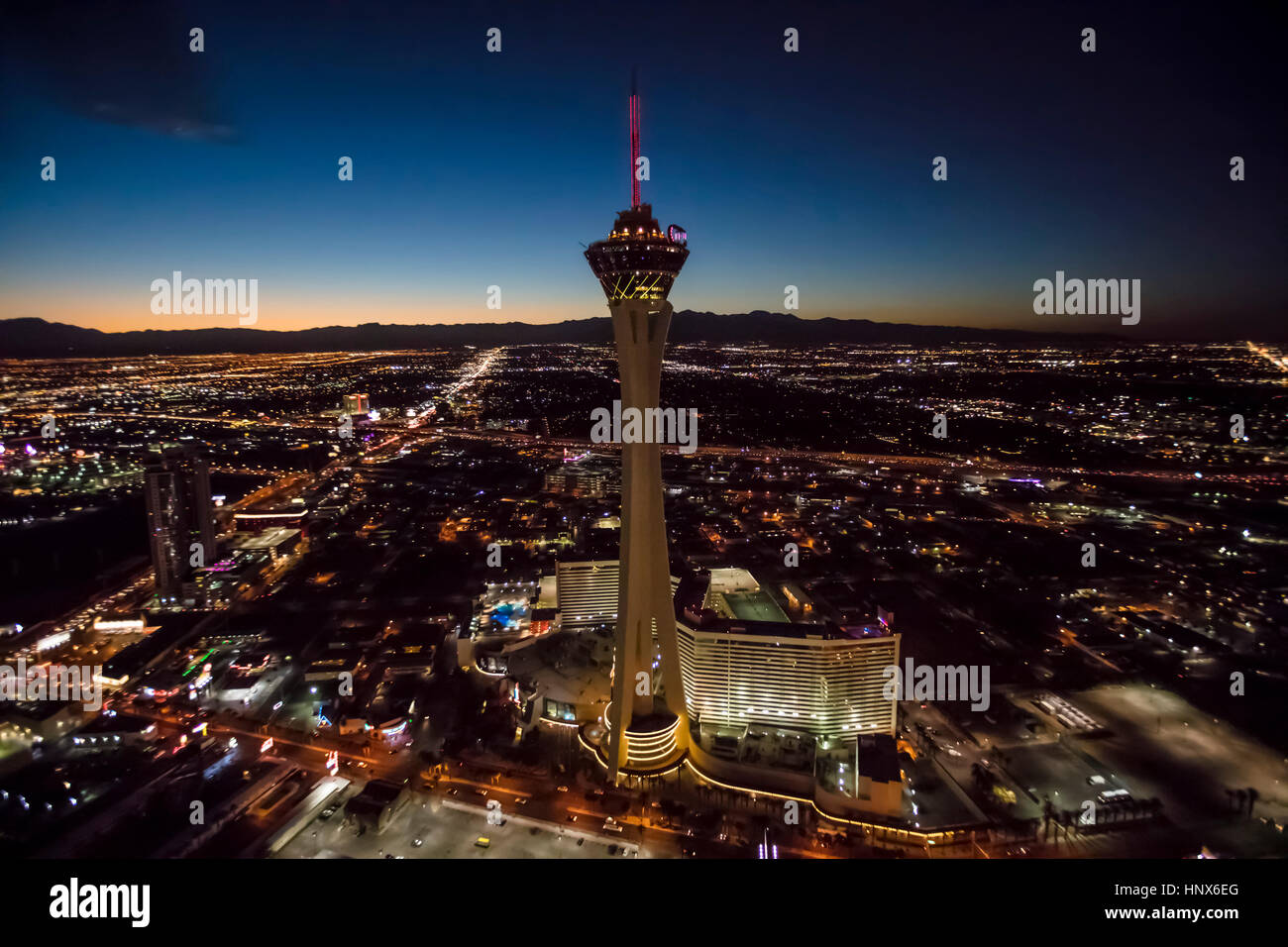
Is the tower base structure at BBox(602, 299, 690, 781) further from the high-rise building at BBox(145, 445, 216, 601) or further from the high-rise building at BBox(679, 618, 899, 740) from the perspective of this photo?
the high-rise building at BBox(145, 445, 216, 601)

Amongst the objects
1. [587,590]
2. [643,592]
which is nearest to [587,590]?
[587,590]

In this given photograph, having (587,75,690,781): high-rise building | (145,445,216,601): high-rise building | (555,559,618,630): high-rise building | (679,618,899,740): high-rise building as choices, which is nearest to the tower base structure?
Answer: (587,75,690,781): high-rise building

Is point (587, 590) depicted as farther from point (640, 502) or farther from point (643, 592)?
point (640, 502)

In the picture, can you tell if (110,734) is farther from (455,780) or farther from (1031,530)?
(1031,530)

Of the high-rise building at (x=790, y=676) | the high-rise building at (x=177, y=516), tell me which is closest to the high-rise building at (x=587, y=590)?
the high-rise building at (x=790, y=676)
